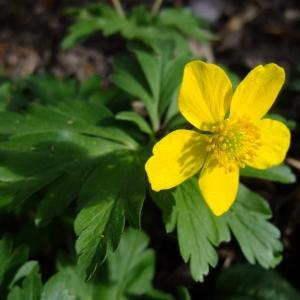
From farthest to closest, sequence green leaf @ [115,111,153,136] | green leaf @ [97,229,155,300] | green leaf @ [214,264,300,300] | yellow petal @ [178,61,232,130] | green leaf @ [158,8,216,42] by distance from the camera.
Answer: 1. green leaf @ [158,8,216,42]
2. green leaf @ [214,264,300,300]
3. green leaf @ [97,229,155,300]
4. green leaf @ [115,111,153,136]
5. yellow petal @ [178,61,232,130]

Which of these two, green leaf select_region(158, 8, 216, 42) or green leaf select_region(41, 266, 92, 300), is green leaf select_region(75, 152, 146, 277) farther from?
green leaf select_region(158, 8, 216, 42)

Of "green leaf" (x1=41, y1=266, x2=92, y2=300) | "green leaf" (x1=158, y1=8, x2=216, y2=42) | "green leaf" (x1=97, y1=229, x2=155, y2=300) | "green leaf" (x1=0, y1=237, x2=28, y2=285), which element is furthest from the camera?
"green leaf" (x1=158, y1=8, x2=216, y2=42)

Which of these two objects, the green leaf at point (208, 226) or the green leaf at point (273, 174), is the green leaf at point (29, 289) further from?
the green leaf at point (273, 174)

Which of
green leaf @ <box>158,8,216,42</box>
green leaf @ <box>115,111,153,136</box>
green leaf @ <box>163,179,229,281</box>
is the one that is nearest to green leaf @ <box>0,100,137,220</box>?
green leaf @ <box>115,111,153,136</box>

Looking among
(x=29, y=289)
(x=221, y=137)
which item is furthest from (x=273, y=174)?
(x=29, y=289)

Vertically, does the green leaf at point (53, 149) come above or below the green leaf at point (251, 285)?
above

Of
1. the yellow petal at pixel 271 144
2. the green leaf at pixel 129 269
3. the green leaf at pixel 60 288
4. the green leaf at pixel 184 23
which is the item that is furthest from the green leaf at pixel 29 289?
the green leaf at pixel 184 23
